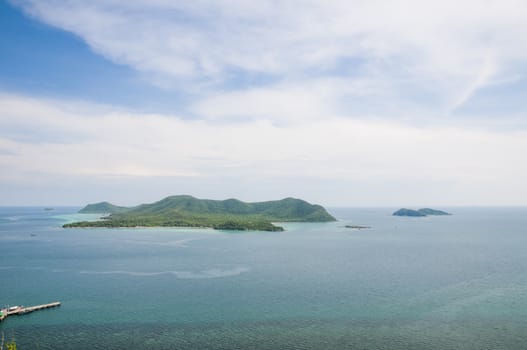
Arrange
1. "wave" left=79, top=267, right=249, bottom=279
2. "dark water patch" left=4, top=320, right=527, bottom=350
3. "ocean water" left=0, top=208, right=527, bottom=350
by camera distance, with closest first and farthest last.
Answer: "dark water patch" left=4, top=320, right=527, bottom=350
"ocean water" left=0, top=208, right=527, bottom=350
"wave" left=79, top=267, right=249, bottom=279

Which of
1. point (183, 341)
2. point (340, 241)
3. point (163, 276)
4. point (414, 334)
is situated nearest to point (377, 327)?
point (414, 334)

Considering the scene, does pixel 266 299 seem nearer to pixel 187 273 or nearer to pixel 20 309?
pixel 187 273

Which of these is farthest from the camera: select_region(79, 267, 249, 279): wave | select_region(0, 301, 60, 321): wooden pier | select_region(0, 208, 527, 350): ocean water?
select_region(79, 267, 249, 279): wave

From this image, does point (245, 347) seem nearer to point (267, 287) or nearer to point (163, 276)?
point (267, 287)

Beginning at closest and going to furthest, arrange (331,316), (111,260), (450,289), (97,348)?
1. (97,348)
2. (331,316)
3. (450,289)
4. (111,260)

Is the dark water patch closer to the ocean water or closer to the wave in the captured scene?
the ocean water

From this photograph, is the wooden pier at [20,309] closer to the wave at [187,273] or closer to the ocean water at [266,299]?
the ocean water at [266,299]

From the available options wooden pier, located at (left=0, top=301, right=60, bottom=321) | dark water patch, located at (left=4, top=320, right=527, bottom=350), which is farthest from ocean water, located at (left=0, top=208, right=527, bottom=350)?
wooden pier, located at (left=0, top=301, right=60, bottom=321)

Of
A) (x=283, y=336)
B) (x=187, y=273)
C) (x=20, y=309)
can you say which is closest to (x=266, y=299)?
(x=283, y=336)
